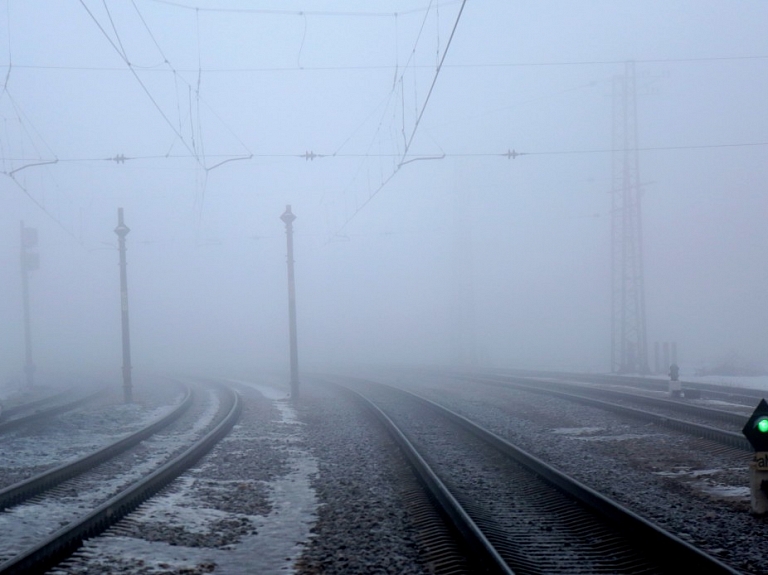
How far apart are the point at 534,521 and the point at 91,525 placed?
14.8 feet

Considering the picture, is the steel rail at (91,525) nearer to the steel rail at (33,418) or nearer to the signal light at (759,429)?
the signal light at (759,429)

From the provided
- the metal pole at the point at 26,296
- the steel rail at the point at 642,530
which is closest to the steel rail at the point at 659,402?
the steel rail at the point at 642,530

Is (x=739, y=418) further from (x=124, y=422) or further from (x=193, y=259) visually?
(x=193, y=259)

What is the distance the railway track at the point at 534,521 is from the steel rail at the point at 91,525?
3.51 m

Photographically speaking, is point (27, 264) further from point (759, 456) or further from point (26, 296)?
point (759, 456)

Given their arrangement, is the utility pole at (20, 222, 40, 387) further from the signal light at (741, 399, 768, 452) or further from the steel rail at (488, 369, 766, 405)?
the signal light at (741, 399, 768, 452)

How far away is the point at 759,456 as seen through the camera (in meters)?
7.61

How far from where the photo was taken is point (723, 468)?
10555 mm

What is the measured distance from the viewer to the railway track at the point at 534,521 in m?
6.37

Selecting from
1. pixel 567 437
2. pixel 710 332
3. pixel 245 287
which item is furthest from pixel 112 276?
pixel 567 437

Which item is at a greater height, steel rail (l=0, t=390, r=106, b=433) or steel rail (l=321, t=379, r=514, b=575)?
steel rail (l=321, t=379, r=514, b=575)

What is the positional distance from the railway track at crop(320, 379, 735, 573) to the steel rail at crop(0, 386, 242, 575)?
3.51 m

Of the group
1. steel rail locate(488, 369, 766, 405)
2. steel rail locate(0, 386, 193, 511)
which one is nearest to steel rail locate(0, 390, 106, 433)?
steel rail locate(0, 386, 193, 511)

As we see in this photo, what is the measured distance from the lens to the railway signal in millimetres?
7555
